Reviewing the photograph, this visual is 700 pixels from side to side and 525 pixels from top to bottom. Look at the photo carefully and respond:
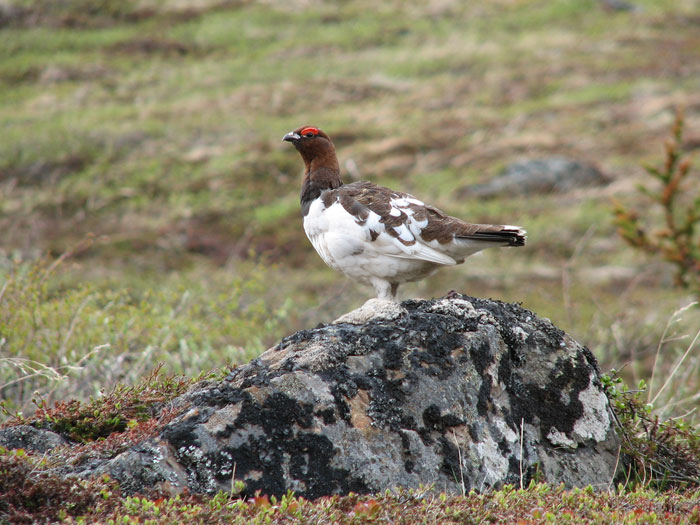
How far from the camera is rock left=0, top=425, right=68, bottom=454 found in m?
3.45

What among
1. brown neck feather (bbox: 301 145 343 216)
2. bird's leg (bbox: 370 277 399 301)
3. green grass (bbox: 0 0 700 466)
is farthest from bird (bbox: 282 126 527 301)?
green grass (bbox: 0 0 700 466)

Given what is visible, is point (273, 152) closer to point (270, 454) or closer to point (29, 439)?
point (29, 439)

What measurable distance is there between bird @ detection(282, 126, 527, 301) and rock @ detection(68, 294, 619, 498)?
35.2 inches

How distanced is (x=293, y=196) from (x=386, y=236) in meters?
13.2

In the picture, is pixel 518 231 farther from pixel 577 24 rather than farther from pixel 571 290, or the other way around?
pixel 577 24

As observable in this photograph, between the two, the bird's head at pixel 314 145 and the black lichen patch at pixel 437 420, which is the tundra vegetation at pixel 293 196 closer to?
the black lichen patch at pixel 437 420

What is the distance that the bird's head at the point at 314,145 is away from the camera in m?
5.76

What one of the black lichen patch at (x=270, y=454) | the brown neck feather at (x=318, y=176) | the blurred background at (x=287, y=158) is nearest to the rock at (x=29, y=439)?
the black lichen patch at (x=270, y=454)

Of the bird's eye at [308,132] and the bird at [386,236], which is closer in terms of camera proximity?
the bird at [386,236]

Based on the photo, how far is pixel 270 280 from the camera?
12852 mm

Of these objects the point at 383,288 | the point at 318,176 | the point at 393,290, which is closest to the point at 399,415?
the point at 383,288

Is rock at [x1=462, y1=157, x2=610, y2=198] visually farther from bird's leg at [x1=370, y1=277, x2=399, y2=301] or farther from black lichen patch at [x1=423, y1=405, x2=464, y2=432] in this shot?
black lichen patch at [x1=423, y1=405, x2=464, y2=432]

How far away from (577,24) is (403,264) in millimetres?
30048

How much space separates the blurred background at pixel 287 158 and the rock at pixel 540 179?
0.06 meters
